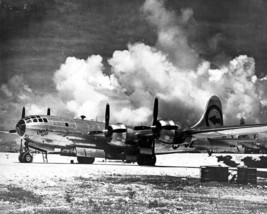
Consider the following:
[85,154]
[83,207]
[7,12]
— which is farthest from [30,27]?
[85,154]

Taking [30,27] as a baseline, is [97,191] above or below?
below

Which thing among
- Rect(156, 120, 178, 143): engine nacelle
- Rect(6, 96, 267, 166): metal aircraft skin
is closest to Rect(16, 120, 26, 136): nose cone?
→ Rect(6, 96, 267, 166): metal aircraft skin

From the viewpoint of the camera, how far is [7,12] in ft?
40.2

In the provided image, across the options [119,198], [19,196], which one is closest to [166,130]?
[119,198]

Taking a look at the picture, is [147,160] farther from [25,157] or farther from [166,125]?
[25,157]

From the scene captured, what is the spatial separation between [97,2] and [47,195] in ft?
28.6

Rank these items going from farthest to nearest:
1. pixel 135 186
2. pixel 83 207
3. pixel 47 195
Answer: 1. pixel 135 186
2. pixel 47 195
3. pixel 83 207

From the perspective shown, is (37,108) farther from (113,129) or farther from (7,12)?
(7,12)

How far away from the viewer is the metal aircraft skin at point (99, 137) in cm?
2059

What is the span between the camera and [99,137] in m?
23.9

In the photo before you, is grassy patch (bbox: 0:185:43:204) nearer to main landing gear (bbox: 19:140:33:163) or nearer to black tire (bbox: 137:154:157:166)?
main landing gear (bbox: 19:140:33:163)

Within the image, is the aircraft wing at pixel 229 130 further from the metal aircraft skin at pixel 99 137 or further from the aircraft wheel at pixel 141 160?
the aircraft wheel at pixel 141 160

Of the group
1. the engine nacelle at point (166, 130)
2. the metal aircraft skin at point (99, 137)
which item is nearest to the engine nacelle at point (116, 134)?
the metal aircraft skin at point (99, 137)

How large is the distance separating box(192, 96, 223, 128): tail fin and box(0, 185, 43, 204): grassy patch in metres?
19.2
